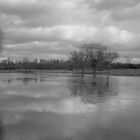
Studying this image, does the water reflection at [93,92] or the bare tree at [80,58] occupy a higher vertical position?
the bare tree at [80,58]

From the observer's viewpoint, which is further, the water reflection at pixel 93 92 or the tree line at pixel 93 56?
the tree line at pixel 93 56

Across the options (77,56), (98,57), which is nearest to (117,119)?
(98,57)

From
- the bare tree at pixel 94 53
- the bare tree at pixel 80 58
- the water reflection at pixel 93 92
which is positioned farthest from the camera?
the bare tree at pixel 80 58

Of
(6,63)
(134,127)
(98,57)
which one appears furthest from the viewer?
(6,63)

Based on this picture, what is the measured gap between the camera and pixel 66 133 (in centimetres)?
662

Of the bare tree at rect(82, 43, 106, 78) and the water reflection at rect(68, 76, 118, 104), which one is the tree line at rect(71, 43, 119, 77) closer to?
the bare tree at rect(82, 43, 106, 78)

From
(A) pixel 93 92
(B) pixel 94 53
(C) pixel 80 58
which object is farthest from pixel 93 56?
(A) pixel 93 92

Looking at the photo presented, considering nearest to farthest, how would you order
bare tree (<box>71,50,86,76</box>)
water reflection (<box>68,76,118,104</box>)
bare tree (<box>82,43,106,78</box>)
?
water reflection (<box>68,76,118,104</box>)
bare tree (<box>82,43,106,78</box>)
bare tree (<box>71,50,86,76</box>)

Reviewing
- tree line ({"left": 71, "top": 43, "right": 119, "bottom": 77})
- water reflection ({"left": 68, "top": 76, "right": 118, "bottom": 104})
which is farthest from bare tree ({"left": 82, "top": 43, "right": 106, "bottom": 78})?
water reflection ({"left": 68, "top": 76, "right": 118, "bottom": 104})

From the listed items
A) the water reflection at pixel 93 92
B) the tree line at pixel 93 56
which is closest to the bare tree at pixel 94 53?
the tree line at pixel 93 56

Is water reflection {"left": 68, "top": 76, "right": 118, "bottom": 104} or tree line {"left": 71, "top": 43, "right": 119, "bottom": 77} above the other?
tree line {"left": 71, "top": 43, "right": 119, "bottom": 77}

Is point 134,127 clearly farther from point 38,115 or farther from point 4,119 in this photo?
point 4,119

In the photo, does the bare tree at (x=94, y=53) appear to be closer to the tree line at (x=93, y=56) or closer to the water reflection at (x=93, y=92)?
the tree line at (x=93, y=56)

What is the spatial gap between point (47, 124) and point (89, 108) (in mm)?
3647
